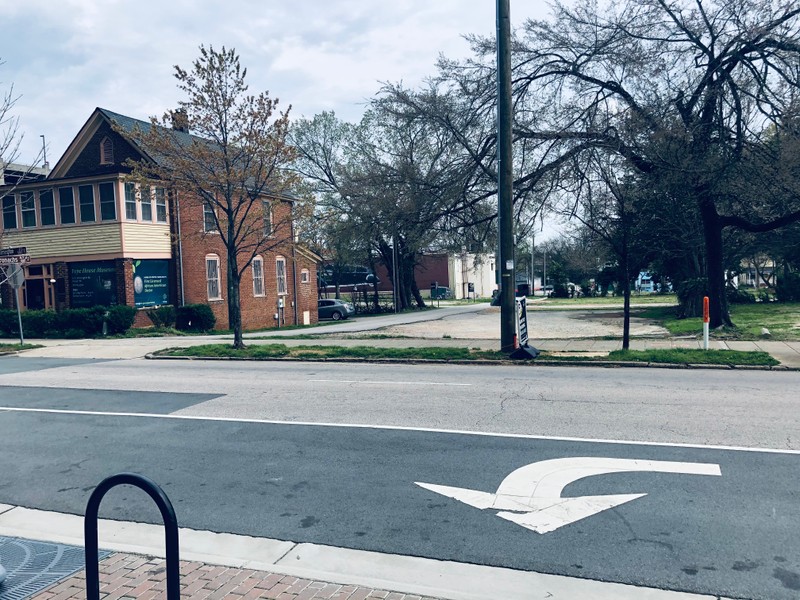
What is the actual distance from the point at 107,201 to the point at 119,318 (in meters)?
5.42

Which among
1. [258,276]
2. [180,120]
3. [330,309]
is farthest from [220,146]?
[330,309]

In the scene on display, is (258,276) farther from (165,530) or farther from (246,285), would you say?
(165,530)

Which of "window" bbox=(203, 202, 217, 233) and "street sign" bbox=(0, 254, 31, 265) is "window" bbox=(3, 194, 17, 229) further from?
"street sign" bbox=(0, 254, 31, 265)

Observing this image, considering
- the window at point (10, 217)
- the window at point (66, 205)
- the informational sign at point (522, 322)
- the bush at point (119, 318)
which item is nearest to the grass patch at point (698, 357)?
the informational sign at point (522, 322)

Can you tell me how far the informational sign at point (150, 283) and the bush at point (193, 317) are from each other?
42.2 inches

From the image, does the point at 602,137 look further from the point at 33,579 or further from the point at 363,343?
the point at 33,579

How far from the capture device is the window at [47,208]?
99.6ft

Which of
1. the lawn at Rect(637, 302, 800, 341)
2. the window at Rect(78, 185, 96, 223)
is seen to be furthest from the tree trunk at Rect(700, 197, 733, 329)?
the window at Rect(78, 185, 96, 223)

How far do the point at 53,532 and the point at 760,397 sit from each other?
9.29 metres

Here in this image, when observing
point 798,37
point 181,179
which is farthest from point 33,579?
point 798,37

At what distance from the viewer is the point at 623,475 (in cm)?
641

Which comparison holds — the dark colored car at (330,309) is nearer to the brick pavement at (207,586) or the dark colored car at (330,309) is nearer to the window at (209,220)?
the window at (209,220)

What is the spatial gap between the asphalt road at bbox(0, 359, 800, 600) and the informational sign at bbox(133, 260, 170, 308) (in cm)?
1768

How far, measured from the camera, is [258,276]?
3762 centimetres
